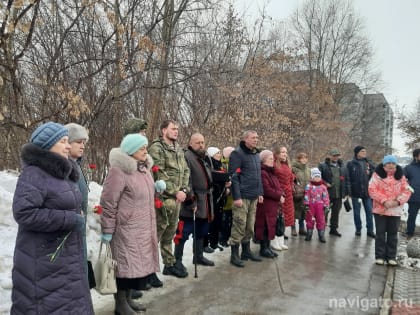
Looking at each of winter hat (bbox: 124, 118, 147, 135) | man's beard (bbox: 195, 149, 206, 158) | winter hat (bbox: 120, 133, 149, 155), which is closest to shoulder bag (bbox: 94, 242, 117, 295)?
winter hat (bbox: 120, 133, 149, 155)

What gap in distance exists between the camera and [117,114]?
8281 mm

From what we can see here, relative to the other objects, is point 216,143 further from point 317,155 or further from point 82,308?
point 317,155

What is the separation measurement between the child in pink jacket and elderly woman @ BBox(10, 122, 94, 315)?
5.90m

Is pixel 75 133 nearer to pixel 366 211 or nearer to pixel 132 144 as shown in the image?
pixel 132 144

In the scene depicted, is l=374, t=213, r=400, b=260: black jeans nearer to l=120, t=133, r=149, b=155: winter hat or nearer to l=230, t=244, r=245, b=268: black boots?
l=230, t=244, r=245, b=268: black boots

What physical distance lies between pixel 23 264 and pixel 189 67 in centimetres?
618

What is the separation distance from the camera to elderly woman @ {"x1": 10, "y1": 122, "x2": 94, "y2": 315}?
2.62 meters

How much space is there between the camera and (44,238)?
270 centimetres

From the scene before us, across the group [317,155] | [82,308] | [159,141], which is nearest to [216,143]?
[159,141]

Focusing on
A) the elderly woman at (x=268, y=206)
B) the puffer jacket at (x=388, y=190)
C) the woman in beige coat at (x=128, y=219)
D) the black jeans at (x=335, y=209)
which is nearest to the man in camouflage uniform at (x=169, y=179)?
the woman in beige coat at (x=128, y=219)

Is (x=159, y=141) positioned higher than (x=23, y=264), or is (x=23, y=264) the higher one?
(x=159, y=141)

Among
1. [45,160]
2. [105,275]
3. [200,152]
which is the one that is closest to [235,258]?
[200,152]

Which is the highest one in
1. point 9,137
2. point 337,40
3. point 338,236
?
point 337,40

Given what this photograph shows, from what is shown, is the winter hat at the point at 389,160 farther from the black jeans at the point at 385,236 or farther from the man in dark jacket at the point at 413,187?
the man in dark jacket at the point at 413,187
